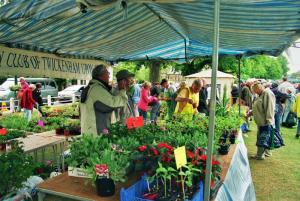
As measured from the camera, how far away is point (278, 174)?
17.9 feet

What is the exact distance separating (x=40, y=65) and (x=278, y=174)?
15.5ft

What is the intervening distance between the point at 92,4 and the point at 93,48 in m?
3.96

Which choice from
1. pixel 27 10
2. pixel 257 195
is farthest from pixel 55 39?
pixel 257 195

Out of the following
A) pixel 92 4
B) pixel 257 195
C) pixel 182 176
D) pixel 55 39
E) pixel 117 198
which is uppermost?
pixel 55 39

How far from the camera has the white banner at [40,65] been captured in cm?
418

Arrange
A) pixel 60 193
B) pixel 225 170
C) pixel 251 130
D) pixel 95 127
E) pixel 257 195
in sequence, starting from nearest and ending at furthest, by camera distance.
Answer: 1. pixel 60 193
2. pixel 225 170
3. pixel 95 127
4. pixel 257 195
5. pixel 251 130

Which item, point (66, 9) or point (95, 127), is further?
point (95, 127)

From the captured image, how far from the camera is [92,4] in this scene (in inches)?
73.2

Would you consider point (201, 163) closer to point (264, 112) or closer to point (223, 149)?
point (223, 149)

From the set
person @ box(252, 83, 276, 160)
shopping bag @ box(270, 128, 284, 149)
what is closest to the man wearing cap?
person @ box(252, 83, 276, 160)

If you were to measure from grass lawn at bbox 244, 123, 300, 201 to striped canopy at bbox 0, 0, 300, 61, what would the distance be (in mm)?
2265

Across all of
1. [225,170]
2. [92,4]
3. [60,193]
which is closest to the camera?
[92,4]

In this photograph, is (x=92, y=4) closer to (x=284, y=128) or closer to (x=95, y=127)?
(x=95, y=127)

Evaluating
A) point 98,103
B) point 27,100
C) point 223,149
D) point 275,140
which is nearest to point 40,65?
point 98,103
